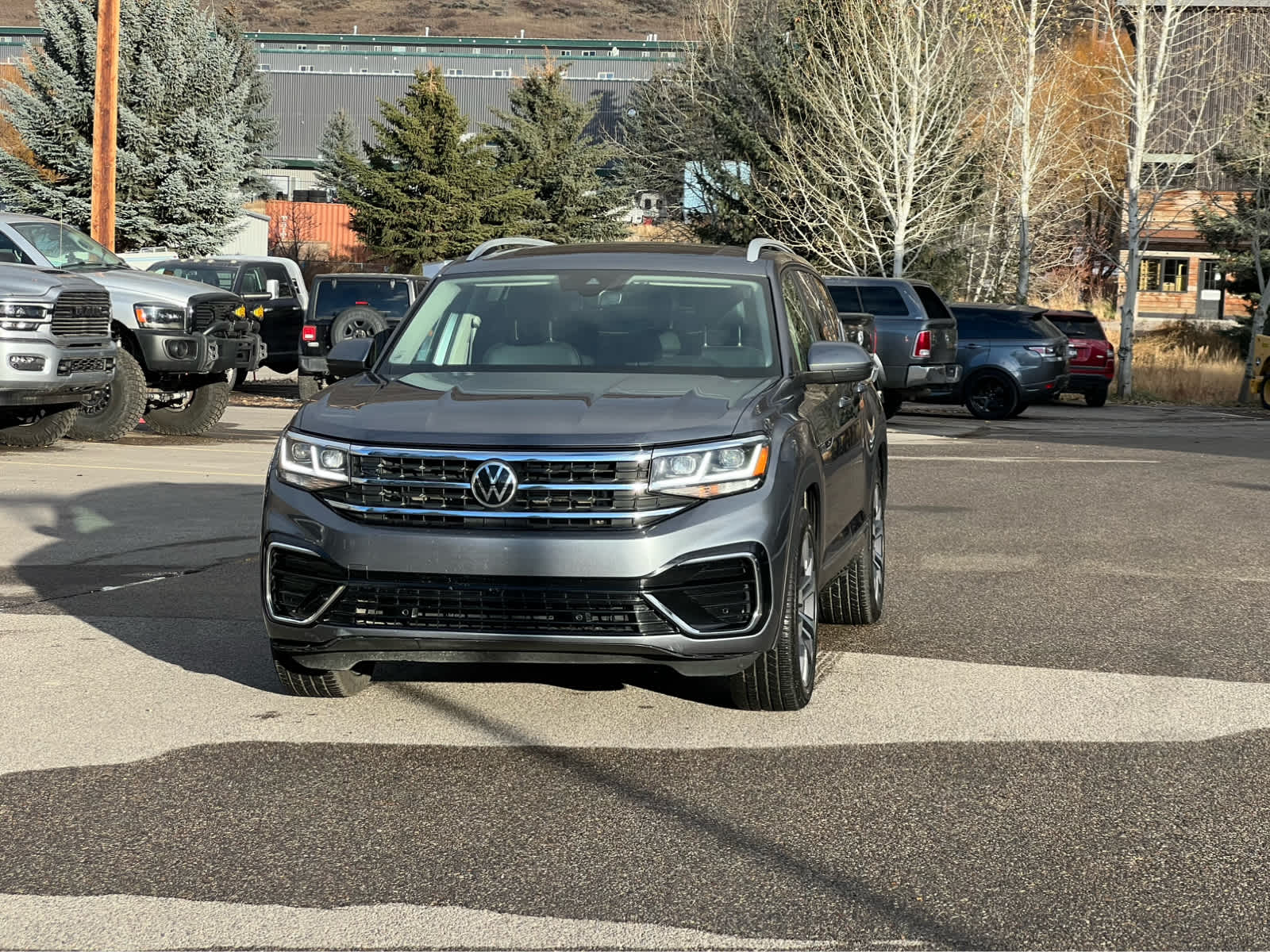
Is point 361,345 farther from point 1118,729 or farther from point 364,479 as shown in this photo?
point 1118,729

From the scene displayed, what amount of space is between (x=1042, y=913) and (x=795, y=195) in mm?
38317

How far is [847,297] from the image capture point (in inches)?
931

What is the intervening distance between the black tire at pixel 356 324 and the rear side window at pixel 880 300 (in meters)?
6.34

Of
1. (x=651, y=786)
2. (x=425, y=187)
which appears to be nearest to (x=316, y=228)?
(x=425, y=187)

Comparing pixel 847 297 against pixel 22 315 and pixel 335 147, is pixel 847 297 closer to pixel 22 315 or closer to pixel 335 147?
pixel 22 315

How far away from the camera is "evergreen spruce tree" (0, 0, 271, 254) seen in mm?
42531

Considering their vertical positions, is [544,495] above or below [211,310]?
→ above

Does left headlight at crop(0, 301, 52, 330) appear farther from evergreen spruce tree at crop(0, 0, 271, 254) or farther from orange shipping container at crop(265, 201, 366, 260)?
orange shipping container at crop(265, 201, 366, 260)

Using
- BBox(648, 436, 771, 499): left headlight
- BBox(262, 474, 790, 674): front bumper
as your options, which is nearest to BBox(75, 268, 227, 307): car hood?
BBox(262, 474, 790, 674): front bumper

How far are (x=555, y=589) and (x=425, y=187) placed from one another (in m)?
43.8

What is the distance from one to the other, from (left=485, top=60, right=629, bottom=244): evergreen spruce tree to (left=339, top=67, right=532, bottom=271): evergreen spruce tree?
4.31 m

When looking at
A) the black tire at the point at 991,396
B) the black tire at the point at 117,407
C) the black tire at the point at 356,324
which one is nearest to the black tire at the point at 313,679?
the black tire at the point at 117,407

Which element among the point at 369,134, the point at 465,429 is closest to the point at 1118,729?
the point at 465,429

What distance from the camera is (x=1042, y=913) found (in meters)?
4.32
